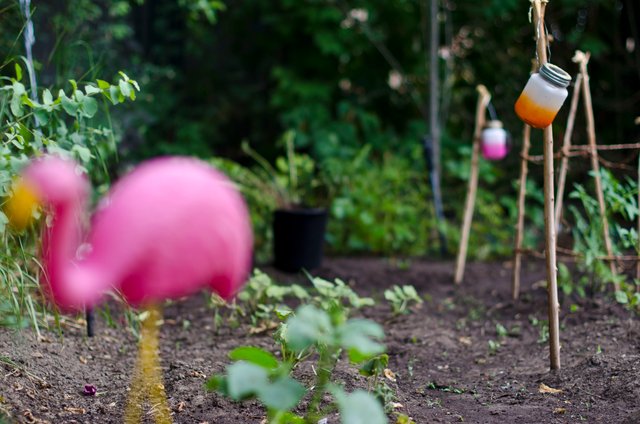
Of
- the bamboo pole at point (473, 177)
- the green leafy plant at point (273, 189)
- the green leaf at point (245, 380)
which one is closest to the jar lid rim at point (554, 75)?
the green leaf at point (245, 380)

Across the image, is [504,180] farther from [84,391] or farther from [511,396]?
[84,391]

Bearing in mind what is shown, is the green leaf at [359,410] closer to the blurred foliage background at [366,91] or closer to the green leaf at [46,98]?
the green leaf at [46,98]

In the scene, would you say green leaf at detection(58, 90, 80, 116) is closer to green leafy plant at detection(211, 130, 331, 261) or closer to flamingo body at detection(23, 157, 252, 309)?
flamingo body at detection(23, 157, 252, 309)

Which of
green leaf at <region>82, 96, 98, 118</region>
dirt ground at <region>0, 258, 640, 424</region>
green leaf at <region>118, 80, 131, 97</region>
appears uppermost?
green leaf at <region>118, 80, 131, 97</region>

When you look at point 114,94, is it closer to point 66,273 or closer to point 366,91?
point 66,273

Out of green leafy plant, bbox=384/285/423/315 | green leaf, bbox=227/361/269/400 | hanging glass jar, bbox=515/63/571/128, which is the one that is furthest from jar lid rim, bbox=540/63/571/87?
green leaf, bbox=227/361/269/400

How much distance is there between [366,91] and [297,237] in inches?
109

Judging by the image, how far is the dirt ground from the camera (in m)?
2.47

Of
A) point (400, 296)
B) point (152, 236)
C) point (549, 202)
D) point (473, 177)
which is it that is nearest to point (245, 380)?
point (152, 236)

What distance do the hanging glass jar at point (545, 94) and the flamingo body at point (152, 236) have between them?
5.38ft

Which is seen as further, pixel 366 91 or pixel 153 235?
pixel 366 91

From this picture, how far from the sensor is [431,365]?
324cm

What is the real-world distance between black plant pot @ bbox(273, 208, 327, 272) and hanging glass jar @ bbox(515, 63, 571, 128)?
241 cm

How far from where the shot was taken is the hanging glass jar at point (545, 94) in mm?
2799
